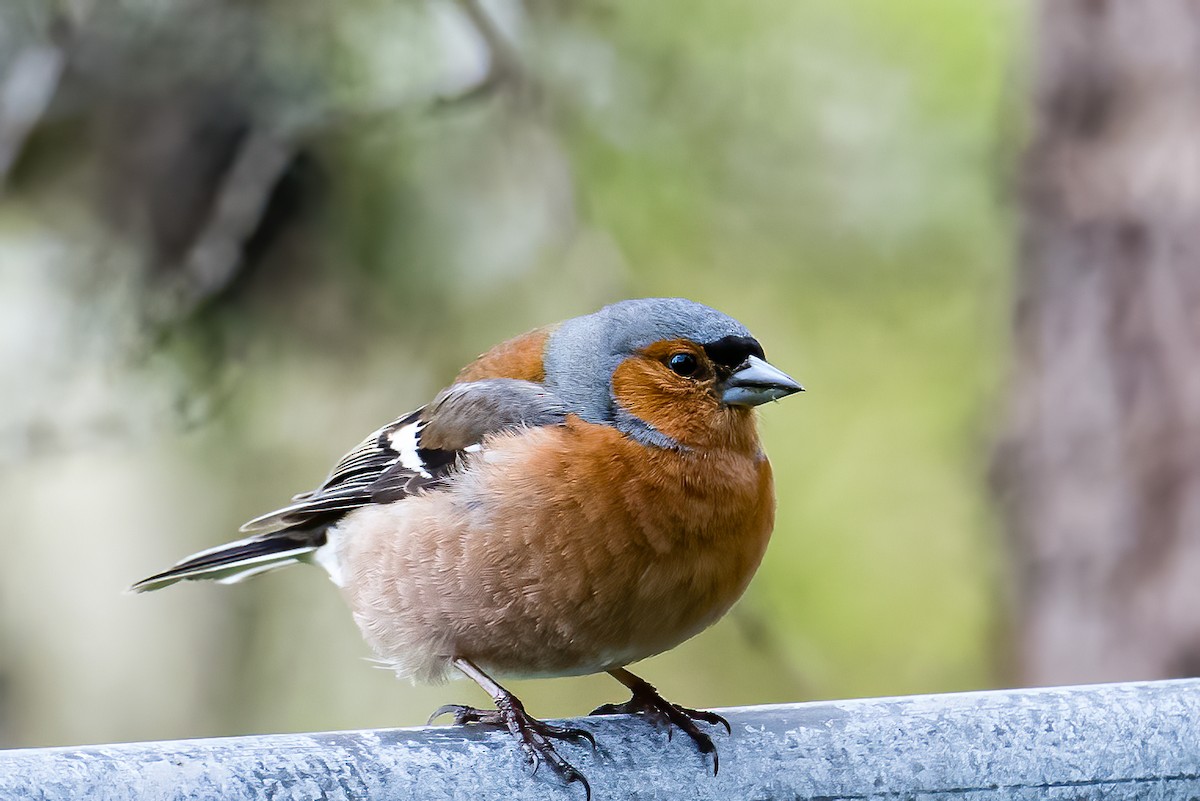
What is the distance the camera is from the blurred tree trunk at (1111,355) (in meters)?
4.20

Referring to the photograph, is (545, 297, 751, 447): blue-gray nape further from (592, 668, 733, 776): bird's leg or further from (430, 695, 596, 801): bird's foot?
(430, 695, 596, 801): bird's foot

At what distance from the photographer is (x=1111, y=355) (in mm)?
4379

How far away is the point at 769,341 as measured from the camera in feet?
17.0

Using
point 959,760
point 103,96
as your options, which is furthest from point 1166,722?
point 103,96

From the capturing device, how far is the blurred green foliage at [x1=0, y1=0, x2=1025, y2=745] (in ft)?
14.9

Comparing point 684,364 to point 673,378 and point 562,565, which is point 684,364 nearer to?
point 673,378

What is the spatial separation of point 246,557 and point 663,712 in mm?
1096

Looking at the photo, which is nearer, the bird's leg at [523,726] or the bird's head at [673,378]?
the bird's leg at [523,726]

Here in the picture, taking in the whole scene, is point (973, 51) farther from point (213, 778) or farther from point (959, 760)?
point (213, 778)

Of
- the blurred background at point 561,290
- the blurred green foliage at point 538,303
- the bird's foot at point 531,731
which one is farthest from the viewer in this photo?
the blurred green foliage at point 538,303

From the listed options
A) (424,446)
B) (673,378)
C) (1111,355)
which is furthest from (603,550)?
(1111,355)

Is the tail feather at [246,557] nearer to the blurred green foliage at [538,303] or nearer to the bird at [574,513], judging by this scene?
the bird at [574,513]

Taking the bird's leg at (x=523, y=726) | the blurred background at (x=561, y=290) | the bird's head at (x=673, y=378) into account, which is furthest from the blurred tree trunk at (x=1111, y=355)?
the bird's leg at (x=523, y=726)

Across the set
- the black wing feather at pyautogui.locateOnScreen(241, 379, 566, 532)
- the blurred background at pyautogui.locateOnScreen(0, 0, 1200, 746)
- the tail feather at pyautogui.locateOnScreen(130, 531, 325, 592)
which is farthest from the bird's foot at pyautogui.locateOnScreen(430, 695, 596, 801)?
the blurred background at pyautogui.locateOnScreen(0, 0, 1200, 746)
